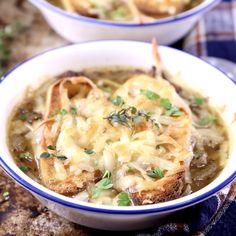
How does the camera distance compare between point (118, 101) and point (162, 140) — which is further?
point (118, 101)

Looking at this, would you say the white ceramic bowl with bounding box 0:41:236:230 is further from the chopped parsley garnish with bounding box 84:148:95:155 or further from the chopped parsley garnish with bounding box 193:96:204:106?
the chopped parsley garnish with bounding box 84:148:95:155

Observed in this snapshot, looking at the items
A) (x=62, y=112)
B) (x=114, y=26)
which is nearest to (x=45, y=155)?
(x=62, y=112)

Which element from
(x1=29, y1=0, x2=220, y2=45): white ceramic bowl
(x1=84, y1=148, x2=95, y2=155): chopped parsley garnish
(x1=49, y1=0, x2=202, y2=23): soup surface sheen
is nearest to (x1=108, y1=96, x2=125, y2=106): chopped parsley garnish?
(x1=84, y1=148, x2=95, y2=155): chopped parsley garnish

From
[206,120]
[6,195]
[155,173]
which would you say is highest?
[155,173]

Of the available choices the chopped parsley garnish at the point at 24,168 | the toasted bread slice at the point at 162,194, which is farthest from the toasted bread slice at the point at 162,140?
the chopped parsley garnish at the point at 24,168

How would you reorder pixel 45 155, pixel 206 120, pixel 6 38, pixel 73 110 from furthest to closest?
pixel 6 38, pixel 206 120, pixel 73 110, pixel 45 155

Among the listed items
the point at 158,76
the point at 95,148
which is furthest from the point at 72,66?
the point at 95,148

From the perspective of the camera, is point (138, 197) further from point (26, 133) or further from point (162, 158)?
point (26, 133)

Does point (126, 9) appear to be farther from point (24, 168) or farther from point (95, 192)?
point (95, 192)
